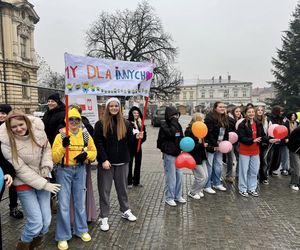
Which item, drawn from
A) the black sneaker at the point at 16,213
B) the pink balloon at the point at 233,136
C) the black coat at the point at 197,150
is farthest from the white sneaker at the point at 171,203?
the black sneaker at the point at 16,213

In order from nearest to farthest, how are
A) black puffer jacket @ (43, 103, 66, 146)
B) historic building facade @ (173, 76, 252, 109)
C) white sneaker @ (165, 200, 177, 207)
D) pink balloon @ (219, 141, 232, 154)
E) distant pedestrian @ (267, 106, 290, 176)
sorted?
black puffer jacket @ (43, 103, 66, 146)
white sneaker @ (165, 200, 177, 207)
pink balloon @ (219, 141, 232, 154)
distant pedestrian @ (267, 106, 290, 176)
historic building facade @ (173, 76, 252, 109)

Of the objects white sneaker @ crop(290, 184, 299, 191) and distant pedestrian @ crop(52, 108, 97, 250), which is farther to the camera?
white sneaker @ crop(290, 184, 299, 191)

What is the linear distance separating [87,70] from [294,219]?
4152 mm

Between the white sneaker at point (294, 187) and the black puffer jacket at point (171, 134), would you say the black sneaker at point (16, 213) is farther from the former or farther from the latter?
the white sneaker at point (294, 187)

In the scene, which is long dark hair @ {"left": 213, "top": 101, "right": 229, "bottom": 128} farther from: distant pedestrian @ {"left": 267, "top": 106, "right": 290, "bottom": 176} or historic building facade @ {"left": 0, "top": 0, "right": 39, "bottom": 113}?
historic building facade @ {"left": 0, "top": 0, "right": 39, "bottom": 113}

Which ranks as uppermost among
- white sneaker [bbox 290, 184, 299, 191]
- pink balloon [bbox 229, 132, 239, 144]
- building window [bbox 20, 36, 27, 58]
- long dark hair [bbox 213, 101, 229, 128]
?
building window [bbox 20, 36, 27, 58]

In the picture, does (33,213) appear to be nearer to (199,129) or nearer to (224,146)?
(199,129)

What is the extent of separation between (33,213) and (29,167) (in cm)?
52

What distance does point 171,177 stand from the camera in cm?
531

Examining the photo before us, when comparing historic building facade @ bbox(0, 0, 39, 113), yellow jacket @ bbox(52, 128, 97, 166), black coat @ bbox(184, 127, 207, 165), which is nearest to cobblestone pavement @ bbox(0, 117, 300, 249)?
black coat @ bbox(184, 127, 207, 165)

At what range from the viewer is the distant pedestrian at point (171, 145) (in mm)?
5207

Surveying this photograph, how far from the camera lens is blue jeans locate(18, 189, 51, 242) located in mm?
3229

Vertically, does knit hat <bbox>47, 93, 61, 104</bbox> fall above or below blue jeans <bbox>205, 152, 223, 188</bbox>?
above

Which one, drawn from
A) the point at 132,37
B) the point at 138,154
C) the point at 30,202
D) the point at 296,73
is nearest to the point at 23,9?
the point at 132,37
